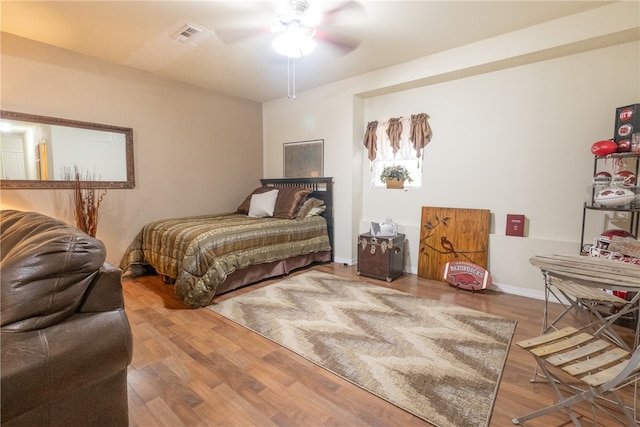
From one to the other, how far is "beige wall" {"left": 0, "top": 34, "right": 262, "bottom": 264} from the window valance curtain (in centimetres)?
207

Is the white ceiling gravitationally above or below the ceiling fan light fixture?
above

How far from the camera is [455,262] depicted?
3.14 m

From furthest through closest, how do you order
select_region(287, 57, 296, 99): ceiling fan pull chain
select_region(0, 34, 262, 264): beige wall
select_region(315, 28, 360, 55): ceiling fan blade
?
select_region(287, 57, 296, 99): ceiling fan pull chain
select_region(0, 34, 262, 264): beige wall
select_region(315, 28, 360, 55): ceiling fan blade

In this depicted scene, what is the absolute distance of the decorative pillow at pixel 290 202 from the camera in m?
3.84

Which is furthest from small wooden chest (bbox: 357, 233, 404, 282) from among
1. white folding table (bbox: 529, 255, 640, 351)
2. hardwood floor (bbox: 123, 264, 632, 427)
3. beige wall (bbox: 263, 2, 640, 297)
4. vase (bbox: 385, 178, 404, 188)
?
white folding table (bbox: 529, 255, 640, 351)

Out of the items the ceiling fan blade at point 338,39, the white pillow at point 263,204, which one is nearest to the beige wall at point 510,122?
the ceiling fan blade at point 338,39

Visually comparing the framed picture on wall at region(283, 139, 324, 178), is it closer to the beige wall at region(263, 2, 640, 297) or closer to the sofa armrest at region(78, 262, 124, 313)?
the beige wall at region(263, 2, 640, 297)

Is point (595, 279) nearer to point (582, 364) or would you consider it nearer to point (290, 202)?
point (582, 364)

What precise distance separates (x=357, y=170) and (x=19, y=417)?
361 centimetres

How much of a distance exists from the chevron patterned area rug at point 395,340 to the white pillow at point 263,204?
4.04 feet

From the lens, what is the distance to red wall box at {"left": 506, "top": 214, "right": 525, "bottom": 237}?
2.91 m

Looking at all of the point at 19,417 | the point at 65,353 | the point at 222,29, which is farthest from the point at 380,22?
the point at 19,417

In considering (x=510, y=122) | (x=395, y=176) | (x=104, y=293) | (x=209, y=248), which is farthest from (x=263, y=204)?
(x=510, y=122)

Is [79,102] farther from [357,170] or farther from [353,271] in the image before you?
[353,271]
